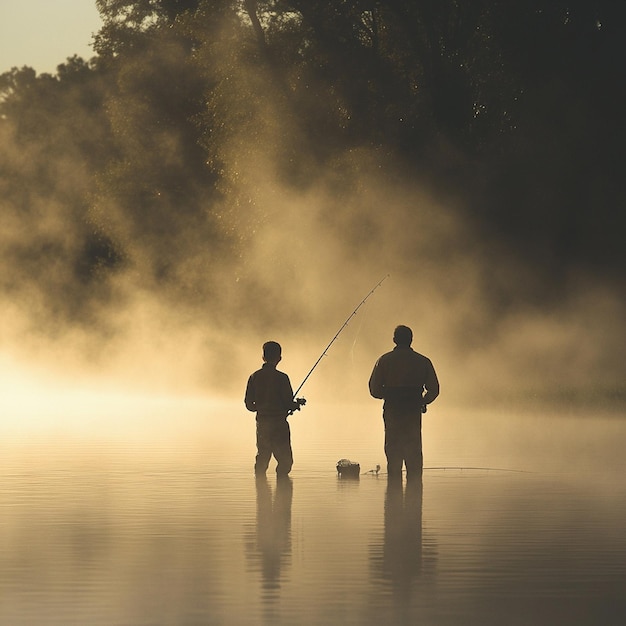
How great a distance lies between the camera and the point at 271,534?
42.0ft

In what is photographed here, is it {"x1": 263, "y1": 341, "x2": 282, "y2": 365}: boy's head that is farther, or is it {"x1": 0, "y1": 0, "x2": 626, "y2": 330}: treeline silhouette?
{"x1": 0, "y1": 0, "x2": 626, "y2": 330}: treeline silhouette

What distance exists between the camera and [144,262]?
165 ft

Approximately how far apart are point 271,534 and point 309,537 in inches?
11.1

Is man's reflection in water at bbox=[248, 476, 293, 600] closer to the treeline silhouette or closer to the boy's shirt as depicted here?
the boy's shirt

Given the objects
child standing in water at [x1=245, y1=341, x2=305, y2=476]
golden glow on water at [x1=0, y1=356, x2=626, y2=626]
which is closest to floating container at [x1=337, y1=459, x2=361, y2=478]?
golden glow on water at [x1=0, y1=356, x2=626, y2=626]

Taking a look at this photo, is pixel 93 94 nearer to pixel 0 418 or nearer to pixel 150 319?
pixel 150 319

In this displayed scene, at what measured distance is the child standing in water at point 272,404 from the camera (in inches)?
686

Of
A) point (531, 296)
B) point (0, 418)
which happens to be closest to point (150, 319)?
point (531, 296)

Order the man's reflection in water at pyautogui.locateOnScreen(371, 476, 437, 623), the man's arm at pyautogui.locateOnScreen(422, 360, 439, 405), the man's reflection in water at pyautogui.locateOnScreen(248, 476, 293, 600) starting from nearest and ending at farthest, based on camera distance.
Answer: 1. the man's reflection in water at pyautogui.locateOnScreen(371, 476, 437, 623)
2. the man's reflection in water at pyautogui.locateOnScreen(248, 476, 293, 600)
3. the man's arm at pyautogui.locateOnScreen(422, 360, 439, 405)

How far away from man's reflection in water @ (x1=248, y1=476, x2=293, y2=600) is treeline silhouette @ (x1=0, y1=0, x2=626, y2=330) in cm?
1841

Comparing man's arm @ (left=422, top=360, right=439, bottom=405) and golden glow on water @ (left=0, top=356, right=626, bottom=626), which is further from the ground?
man's arm @ (left=422, top=360, right=439, bottom=405)

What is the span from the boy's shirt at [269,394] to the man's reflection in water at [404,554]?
1.81 meters

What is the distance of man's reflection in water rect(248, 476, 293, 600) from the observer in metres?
10.5

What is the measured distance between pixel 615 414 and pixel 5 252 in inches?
1445
